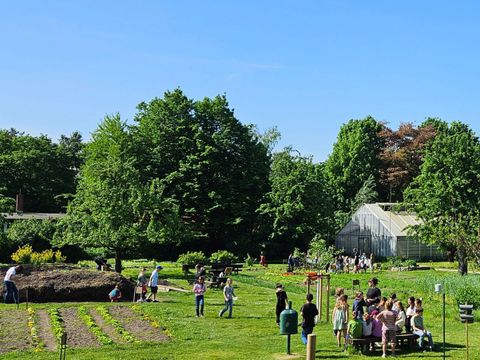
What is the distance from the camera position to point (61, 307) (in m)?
24.0

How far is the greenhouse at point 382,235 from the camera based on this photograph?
2263 inches

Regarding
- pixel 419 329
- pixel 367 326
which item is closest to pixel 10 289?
pixel 367 326

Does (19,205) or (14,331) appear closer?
(14,331)

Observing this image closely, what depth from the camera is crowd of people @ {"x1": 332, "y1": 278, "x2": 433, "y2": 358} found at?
55.2 ft

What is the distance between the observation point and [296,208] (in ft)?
190

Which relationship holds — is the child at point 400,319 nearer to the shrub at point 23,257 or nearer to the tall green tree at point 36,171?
the shrub at point 23,257

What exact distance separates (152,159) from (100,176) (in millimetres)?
20339

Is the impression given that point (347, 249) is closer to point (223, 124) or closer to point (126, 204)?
point (223, 124)

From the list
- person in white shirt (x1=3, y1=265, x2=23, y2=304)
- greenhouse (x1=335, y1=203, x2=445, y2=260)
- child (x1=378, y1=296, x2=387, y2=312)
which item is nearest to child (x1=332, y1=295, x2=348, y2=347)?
child (x1=378, y1=296, x2=387, y2=312)

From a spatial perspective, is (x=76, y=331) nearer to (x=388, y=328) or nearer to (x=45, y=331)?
(x=45, y=331)

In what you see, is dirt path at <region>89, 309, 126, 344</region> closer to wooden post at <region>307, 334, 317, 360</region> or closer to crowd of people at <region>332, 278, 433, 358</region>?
crowd of people at <region>332, 278, 433, 358</region>

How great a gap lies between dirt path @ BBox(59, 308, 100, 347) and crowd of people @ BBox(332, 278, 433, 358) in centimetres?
720

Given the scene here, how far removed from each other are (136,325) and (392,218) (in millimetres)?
43115

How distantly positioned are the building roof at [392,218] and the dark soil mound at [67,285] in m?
36.2
